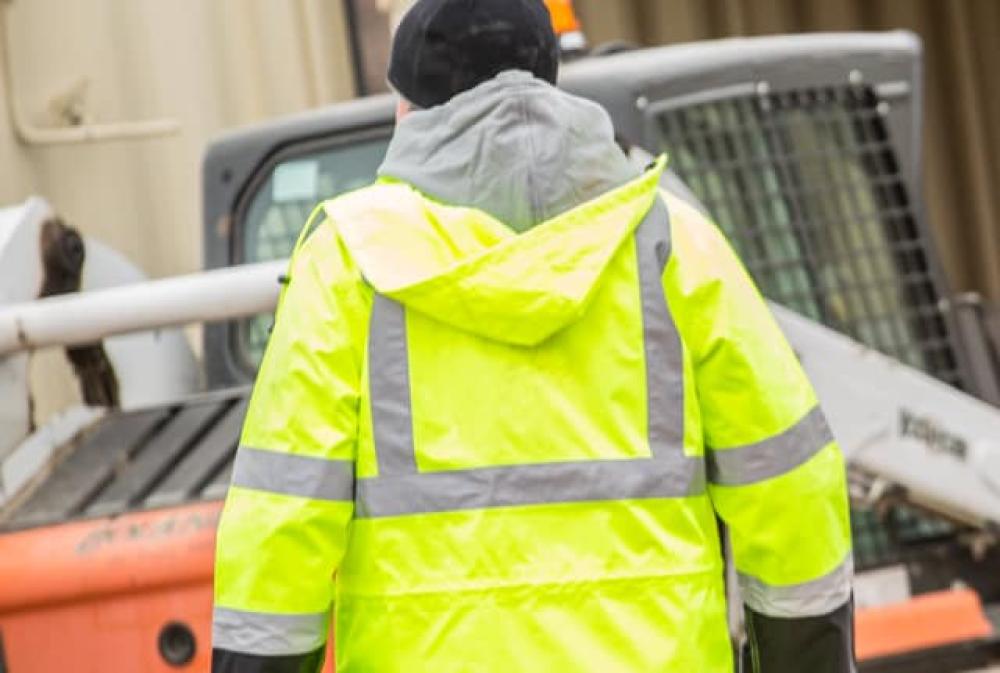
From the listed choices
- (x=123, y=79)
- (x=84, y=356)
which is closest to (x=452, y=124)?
(x=84, y=356)

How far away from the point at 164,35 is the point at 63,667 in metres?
2.99

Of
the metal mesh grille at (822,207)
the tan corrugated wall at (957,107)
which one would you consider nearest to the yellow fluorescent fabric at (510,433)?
the metal mesh grille at (822,207)

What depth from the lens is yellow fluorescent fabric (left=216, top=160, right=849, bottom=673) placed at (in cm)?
257

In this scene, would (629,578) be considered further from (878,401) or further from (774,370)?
(878,401)

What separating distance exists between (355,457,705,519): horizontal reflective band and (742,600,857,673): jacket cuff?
23cm

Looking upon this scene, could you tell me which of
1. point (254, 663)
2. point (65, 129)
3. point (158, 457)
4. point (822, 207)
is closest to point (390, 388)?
point (254, 663)

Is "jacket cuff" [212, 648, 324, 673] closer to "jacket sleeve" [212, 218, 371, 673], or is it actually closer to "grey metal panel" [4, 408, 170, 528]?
"jacket sleeve" [212, 218, 371, 673]

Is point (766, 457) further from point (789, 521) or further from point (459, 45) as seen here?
point (459, 45)

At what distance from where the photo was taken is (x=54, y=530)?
381 cm

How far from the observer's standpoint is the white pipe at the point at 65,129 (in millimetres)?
5898

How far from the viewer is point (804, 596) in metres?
2.74

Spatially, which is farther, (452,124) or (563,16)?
(563,16)

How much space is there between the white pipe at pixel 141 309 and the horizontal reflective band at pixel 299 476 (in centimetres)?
134

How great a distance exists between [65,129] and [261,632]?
3.62 m
